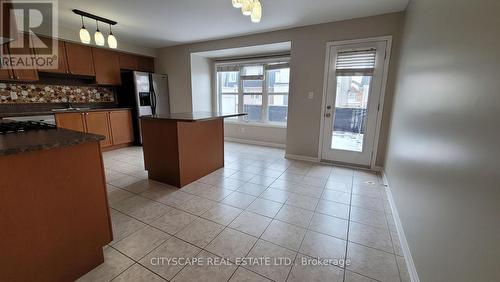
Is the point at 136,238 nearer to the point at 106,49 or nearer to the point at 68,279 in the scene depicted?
the point at 68,279

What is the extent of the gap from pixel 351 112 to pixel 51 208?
3.75 m

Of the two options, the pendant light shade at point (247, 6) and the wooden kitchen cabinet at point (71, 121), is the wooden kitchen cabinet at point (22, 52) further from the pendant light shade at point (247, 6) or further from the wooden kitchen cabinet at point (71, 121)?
the pendant light shade at point (247, 6)

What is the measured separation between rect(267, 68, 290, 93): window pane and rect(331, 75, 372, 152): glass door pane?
1524 millimetres

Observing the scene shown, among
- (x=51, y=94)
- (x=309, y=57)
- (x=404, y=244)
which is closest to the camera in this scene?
(x=404, y=244)

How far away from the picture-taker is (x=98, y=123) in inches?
165

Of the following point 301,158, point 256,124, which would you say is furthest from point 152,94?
point 301,158

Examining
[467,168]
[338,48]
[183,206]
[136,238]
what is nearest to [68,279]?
[136,238]

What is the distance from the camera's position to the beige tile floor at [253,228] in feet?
4.78

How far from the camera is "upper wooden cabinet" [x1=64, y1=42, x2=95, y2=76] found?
3891mm

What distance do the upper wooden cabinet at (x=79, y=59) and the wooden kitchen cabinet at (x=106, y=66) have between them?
0.30ft

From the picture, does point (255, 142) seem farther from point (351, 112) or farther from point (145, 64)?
point (145, 64)

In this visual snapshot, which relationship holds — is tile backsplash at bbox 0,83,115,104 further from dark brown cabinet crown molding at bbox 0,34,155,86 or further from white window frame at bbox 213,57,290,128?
white window frame at bbox 213,57,290,128

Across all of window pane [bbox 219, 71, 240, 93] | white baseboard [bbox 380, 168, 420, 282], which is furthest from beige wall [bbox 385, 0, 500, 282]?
window pane [bbox 219, 71, 240, 93]

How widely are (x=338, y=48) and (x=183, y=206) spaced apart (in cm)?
329
